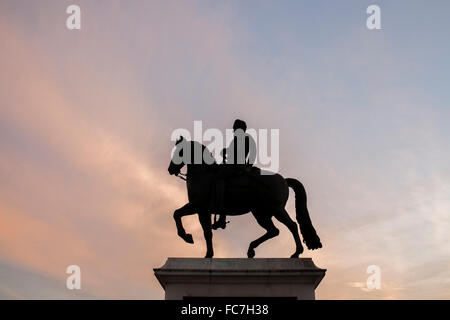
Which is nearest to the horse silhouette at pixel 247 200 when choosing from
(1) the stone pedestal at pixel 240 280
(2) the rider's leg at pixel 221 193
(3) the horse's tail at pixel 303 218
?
(3) the horse's tail at pixel 303 218

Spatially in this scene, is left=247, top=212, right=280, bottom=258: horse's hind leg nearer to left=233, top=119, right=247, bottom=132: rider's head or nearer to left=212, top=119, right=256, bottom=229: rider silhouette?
left=212, top=119, right=256, bottom=229: rider silhouette

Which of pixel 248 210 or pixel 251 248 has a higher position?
pixel 248 210

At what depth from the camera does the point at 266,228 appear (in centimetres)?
929

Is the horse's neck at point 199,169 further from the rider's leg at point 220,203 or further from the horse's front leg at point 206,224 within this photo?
the horse's front leg at point 206,224

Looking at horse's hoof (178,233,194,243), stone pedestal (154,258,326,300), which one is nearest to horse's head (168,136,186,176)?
horse's hoof (178,233,194,243)

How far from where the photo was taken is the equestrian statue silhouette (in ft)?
29.3

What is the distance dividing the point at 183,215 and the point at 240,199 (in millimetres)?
1387

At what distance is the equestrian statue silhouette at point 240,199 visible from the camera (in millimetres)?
8938

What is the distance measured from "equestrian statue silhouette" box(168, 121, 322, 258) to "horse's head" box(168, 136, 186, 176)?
0.61 feet
